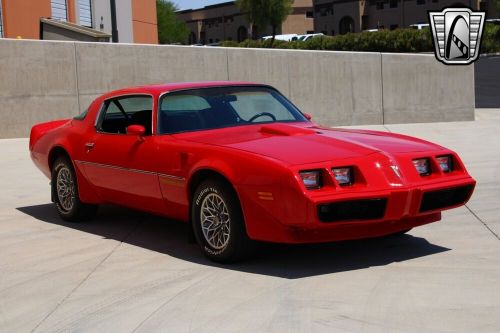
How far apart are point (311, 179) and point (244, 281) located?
819mm

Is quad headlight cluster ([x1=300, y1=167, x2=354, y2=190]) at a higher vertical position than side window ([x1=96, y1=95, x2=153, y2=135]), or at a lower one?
lower

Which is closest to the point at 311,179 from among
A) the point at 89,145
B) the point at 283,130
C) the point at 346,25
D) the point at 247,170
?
the point at 247,170

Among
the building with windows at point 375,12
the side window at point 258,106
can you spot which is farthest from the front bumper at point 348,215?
the building with windows at point 375,12

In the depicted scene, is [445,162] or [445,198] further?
[445,162]

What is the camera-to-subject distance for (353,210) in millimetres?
5496

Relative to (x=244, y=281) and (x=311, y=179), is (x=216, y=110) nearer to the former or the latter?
(x=311, y=179)

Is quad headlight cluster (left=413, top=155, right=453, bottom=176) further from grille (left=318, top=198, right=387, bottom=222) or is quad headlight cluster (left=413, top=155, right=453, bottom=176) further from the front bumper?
grille (left=318, top=198, right=387, bottom=222)

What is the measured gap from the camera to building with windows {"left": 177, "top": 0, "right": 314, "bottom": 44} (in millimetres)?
89750

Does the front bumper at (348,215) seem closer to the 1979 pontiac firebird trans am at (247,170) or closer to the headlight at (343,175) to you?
the 1979 pontiac firebird trans am at (247,170)

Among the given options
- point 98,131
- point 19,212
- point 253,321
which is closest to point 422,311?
point 253,321

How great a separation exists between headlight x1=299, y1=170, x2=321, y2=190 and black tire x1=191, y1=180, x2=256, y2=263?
0.57m

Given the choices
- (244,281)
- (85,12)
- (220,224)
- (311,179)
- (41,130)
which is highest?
(85,12)

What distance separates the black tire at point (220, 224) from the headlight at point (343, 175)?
2.38 feet

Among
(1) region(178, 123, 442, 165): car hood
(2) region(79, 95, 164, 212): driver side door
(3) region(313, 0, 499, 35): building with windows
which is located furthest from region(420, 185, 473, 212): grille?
(3) region(313, 0, 499, 35): building with windows
